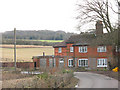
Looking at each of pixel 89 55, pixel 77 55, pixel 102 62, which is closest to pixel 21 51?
pixel 77 55

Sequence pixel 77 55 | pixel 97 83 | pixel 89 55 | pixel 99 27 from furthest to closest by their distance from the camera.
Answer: pixel 77 55 → pixel 89 55 → pixel 99 27 → pixel 97 83

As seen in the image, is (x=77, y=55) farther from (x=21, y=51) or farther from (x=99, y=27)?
(x=99, y=27)

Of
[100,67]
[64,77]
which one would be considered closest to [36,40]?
[100,67]

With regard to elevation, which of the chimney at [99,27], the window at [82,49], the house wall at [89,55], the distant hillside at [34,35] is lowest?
the house wall at [89,55]

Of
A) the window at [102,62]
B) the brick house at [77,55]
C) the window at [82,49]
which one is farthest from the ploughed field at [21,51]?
the window at [102,62]

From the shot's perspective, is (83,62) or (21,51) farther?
(83,62)

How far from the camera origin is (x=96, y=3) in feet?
109

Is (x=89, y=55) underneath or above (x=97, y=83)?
above

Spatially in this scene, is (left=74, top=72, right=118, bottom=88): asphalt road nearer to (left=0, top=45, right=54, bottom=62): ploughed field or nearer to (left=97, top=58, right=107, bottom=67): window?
(left=0, top=45, right=54, bottom=62): ploughed field

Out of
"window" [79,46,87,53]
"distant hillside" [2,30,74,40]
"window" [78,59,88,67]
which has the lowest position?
"window" [78,59,88,67]

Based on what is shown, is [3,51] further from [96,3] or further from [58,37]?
[96,3]

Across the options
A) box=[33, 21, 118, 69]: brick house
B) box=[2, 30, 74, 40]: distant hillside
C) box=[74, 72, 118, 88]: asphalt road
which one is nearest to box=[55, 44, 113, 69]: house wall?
box=[33, 21, 118, 69]: brick house

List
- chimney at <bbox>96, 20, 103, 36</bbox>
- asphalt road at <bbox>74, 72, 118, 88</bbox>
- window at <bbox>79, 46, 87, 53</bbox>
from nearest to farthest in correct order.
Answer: asphalt road at <bbox>74, 72, 118, 88</bbox> → chimney at <bbox>96, 20, 103, 36</bbox> → window at <bbox>79, 46, 87, 53</bbox>

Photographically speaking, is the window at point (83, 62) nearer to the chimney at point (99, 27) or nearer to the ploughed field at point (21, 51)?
the ploughed field at point (21, 51)
